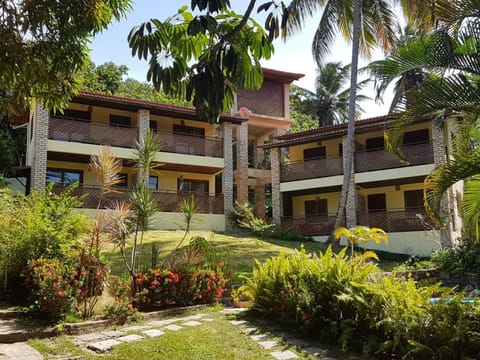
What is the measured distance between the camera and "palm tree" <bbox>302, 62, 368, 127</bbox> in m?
39.9

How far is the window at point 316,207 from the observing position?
2731 centimetres

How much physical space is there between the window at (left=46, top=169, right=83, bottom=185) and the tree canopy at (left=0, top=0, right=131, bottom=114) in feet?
56.6

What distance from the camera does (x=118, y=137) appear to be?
22719 mm

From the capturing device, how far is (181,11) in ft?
14.4

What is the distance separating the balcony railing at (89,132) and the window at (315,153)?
32.7ft

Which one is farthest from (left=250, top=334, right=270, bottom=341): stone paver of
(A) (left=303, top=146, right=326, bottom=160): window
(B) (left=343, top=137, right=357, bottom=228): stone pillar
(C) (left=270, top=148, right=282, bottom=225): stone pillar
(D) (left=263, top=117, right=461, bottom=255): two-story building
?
(A) (left=303, top=146, right=326, bottom=160): window

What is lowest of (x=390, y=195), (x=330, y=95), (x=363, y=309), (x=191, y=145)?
(x=363, y=309)

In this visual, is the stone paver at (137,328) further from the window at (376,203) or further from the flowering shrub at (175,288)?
the window at (376,203)

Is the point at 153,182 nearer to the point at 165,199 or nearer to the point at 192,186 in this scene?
the point at 165,199

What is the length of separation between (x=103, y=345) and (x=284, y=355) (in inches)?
97.4

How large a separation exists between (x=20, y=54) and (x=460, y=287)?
1419 cm

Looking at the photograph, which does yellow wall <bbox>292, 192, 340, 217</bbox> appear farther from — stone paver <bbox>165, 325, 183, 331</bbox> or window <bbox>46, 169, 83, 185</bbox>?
stone paver <bbox>165, 325, 183, 331</bbox>

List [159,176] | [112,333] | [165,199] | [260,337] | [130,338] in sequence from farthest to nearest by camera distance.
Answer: [159,176] < [165,199] < [112,333] < [260,337] < [130,338]

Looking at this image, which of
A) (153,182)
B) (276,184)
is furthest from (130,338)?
(276,184)
